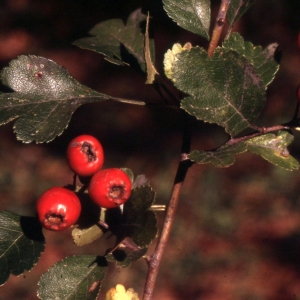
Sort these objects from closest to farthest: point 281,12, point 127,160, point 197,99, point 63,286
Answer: point 197,99 → point 63,286 → point 281,12 → point 127,160

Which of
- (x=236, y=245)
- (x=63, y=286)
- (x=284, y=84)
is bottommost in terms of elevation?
(x=236, y=245)

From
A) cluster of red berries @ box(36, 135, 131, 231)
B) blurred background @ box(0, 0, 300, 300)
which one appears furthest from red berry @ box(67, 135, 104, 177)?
blurred background @ box(0, 0, 300, 300)

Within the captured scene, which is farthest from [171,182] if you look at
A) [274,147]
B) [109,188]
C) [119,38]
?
[109,188]

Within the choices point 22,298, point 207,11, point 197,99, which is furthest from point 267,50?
point 22,298

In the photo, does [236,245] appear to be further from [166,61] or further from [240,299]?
[166,61]

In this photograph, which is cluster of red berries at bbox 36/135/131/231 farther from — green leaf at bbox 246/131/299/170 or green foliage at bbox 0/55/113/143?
green leaf at bbox 246/131/299/170

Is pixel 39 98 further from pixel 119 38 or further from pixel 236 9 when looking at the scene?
pixel 236 9

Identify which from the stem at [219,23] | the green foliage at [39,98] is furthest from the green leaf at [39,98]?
the stem at [219,23]
